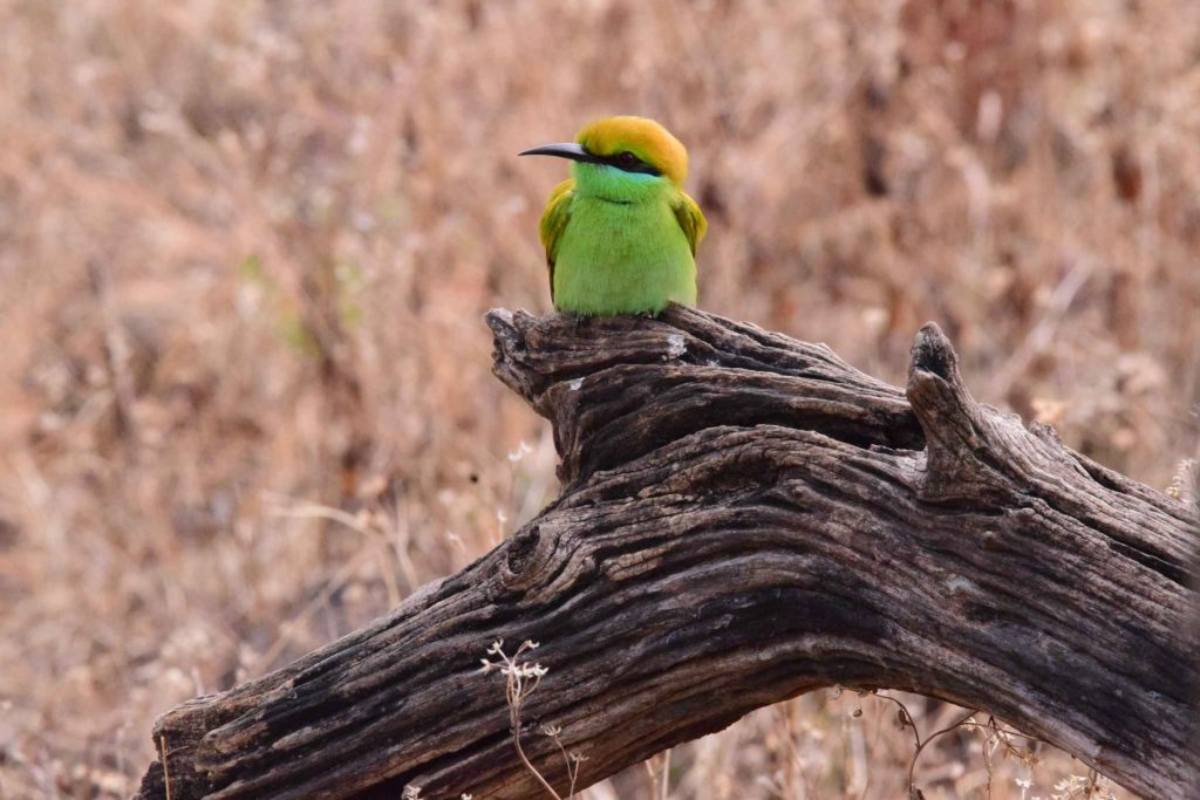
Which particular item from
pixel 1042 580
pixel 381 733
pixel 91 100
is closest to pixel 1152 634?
pixel 1042 580

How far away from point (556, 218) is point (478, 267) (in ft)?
6.96

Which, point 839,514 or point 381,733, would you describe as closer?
point 839,514

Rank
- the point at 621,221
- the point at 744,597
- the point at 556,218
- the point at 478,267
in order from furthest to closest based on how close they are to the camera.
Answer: the point at 478,267 < the point at 556,218 < the point at 621,221 < the point at 744,597

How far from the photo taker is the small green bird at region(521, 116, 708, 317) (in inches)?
125

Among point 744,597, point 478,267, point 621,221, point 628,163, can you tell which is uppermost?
point 478,267

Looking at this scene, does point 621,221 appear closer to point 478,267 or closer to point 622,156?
point 622,156

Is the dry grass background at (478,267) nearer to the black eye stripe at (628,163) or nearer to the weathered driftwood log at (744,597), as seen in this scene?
the black eye stripe at (628,163)

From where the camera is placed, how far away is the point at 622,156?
132 inches

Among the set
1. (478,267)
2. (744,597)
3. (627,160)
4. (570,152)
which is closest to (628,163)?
(627,160)

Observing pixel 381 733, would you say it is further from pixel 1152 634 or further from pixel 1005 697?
pixel 1152 634

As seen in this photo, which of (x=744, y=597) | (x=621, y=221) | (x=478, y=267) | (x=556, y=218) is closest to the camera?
(x=744, y=597)

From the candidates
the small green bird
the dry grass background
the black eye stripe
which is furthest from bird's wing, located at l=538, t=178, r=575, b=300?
the dry grass background

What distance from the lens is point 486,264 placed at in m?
5.59

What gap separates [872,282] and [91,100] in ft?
11.5
